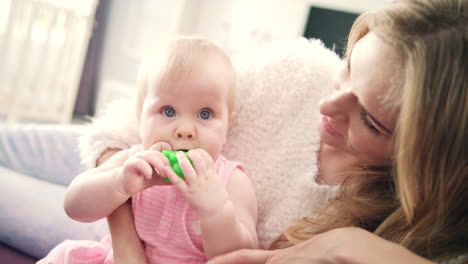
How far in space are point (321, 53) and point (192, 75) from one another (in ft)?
1.33

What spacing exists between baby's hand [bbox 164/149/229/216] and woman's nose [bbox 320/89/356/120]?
23 cm

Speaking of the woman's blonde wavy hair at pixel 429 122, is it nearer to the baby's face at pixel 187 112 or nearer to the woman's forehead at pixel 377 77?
the woman's forehead at pixel 377 77

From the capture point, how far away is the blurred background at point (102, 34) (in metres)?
3.19

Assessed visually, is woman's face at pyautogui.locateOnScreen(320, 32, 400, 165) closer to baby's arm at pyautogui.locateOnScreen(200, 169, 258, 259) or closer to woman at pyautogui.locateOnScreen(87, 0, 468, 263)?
woman at pyautogui.locateOnScreen(87, 0, 468, 263)

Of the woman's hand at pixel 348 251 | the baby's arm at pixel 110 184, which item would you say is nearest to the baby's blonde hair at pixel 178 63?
the baby's arm at pixel 110 184

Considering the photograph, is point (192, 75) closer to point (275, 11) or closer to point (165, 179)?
point (165, 179)

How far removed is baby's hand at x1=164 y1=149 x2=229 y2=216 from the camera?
0.72m

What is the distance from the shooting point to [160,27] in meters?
4.31

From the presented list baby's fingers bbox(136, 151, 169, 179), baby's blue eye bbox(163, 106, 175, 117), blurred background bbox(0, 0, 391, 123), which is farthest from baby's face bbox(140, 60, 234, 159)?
blurred background bbox(0, 0, 391, 123)

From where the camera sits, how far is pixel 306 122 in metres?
1.02

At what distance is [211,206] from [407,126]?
343 mm

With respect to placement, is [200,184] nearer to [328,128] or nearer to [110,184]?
[110,184]

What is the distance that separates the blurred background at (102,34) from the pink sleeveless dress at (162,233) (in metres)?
1.88

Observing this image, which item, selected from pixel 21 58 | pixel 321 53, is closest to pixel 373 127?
pixel 321 53
